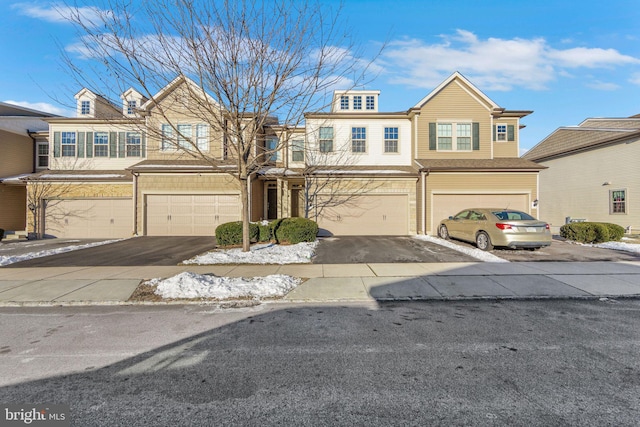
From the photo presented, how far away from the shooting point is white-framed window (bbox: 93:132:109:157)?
59.7 ft

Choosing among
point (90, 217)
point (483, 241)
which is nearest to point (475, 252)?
point (483, 241)

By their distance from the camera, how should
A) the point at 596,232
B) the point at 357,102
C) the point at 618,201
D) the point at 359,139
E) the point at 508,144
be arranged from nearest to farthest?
the point at 596,232 < the point at 618,201 < the point at 359,139 < the point at 508,144 < the point at 357,102

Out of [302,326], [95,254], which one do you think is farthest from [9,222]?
[302,326]

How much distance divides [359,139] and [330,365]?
50.9ft

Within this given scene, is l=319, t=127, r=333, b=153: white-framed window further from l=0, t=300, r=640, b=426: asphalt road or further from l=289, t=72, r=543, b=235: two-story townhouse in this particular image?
l=0, t=300, r=640, b=426: asphalt road

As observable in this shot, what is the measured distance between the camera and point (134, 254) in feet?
35.2

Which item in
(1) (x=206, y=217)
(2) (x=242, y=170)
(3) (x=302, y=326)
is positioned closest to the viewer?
(3) (x=302, y=326)

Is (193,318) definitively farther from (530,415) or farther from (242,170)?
(242,170)

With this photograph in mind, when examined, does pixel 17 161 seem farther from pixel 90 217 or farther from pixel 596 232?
pixel 596 232

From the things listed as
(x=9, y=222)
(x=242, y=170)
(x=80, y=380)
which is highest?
(x=242, y=170)

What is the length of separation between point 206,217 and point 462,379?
15148mm

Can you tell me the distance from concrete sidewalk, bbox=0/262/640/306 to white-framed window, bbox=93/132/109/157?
1192 centimetres

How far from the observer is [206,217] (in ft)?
52.5

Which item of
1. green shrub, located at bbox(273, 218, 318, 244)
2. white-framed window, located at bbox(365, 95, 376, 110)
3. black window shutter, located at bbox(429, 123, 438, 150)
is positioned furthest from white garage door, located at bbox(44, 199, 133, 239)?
black window shutter, located at bbox(429, 123, 438, 150)
